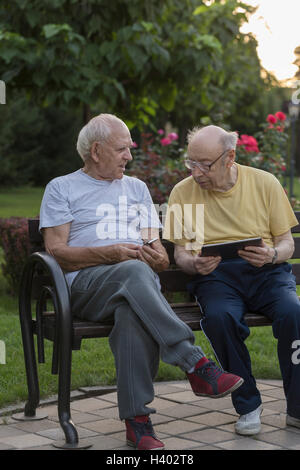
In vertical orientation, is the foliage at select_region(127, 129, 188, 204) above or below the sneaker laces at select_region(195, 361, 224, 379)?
above

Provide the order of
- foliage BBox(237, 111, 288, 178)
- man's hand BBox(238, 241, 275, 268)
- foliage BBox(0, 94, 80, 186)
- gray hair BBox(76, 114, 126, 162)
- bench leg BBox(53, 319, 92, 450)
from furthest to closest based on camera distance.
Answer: foliage BBox(0, 94, 80, 186), foliage BBox(237, 111, 288, 178), gray hair BBox(76, 114, 126, 162), man's hand BBox(238, 241, 275, 268), bench leg BBox(53, 319, 92, 450)

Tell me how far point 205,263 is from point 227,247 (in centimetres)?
16

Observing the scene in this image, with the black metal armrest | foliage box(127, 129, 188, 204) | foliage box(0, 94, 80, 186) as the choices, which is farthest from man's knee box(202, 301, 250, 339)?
foliage box(0, 94, 80, 186)

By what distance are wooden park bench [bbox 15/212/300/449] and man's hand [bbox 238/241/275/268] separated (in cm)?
27

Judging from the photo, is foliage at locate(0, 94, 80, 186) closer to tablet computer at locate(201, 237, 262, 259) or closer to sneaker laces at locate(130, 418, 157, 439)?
tablet computer at locate(201, 237, 262, 259)

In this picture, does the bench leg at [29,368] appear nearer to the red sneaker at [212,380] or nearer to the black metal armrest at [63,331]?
the black metal armrest at [63,331]

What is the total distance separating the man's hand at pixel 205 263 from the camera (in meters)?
3.85

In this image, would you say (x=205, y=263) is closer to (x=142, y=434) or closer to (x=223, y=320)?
(x=223, y=320)

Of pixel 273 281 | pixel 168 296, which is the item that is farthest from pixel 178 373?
pixel 168 296

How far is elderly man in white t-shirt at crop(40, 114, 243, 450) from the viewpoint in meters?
3.35

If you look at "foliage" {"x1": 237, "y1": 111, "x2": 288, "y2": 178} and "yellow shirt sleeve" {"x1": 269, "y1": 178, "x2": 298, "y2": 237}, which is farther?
"foliage" {"x1": 237, "y1": 111, "x2": 288, "y2": 178}

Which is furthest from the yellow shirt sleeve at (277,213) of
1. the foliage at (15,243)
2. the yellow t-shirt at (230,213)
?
the foliage at (15,243)

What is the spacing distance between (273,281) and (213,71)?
531cm

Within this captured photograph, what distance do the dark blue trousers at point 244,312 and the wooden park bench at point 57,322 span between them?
0.29 ft
